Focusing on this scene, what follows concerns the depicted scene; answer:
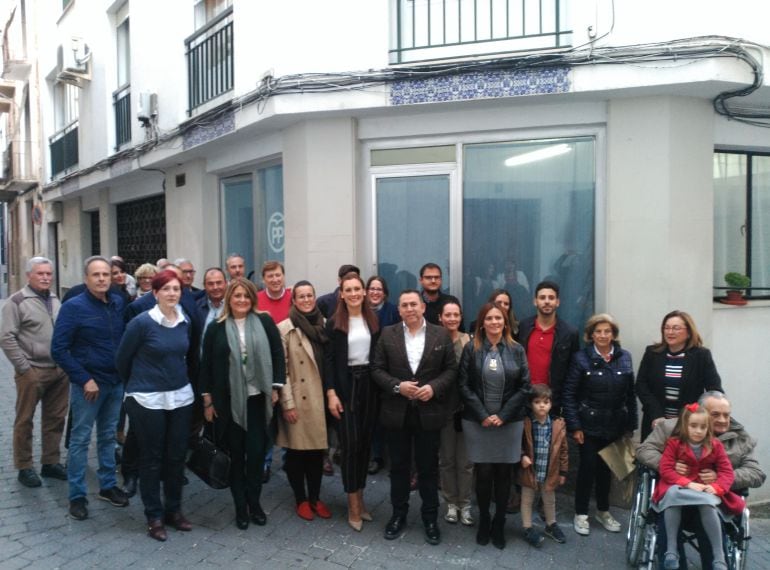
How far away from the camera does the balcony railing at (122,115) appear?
11109mm

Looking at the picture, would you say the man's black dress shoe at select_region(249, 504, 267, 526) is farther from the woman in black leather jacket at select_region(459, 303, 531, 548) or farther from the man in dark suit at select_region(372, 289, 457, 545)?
the woman in black leather jacket at select_region(459, 303, 531, 548)

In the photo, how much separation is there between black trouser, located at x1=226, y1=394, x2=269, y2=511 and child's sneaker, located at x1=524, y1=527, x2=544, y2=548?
6.55ft

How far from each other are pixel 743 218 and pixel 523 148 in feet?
7.58

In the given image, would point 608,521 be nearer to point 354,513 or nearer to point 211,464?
point 354,513

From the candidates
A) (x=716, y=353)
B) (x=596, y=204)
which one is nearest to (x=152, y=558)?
(x=596, y=204)

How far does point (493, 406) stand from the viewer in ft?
14.9

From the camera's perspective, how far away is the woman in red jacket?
3.99 meters

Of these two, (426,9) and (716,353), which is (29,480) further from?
(716,353)

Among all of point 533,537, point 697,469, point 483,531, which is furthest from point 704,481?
point 483,531

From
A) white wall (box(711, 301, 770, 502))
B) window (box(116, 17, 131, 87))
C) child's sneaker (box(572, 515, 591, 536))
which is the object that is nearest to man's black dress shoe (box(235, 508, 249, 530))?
child's sneaker (box(572, 515, 591, 536))

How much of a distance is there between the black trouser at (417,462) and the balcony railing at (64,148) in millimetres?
11857

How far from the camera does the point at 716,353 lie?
6.05 metres

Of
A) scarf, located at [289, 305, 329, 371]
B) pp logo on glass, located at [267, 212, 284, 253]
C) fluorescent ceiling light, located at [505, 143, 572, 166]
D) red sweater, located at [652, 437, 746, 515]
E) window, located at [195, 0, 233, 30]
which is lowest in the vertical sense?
red sweater, located at [652, 437, 746, 515]

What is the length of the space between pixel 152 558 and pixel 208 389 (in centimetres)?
116
